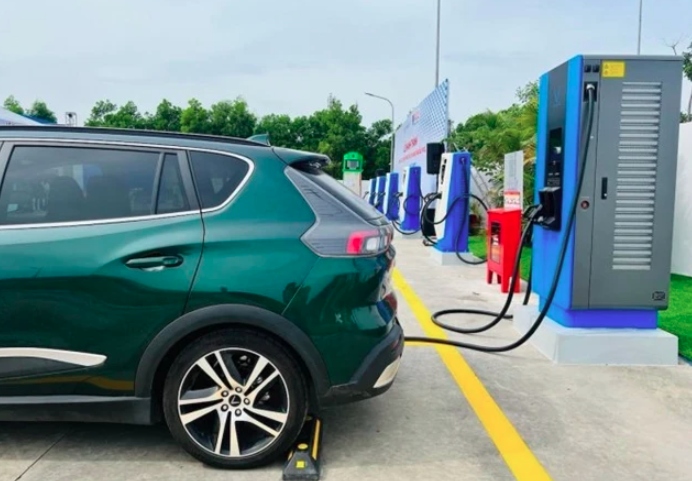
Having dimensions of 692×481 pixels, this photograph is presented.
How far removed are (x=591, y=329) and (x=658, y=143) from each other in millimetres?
1559

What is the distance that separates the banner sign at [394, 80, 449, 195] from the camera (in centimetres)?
1611

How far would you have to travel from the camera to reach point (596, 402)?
3.84 m

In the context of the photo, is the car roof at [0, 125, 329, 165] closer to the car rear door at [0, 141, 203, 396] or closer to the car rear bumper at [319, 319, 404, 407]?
the car rear door at [0, 141, 203, 396]

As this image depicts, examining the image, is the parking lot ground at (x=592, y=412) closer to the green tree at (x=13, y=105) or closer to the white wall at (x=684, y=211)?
the white wall at (x=684, y=211)

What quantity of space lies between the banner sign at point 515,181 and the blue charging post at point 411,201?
6.79m

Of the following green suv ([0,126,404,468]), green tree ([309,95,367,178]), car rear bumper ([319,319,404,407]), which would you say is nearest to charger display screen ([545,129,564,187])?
green suv ([0,126,404,468])

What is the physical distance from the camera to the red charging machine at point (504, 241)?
7359 mm

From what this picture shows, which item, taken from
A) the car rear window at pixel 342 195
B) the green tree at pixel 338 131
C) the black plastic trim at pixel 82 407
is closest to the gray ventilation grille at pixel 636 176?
the car rear window at pixel 342 195

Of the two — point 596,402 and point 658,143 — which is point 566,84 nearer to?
point 658,143

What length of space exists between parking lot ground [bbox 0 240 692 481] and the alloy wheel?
6.2 inches

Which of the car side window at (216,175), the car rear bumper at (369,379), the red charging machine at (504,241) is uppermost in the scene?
the car side window at (216,175)

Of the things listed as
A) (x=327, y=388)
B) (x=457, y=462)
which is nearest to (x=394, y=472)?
(x=457, y=462)

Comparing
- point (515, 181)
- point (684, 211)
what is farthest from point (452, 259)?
point (684, 211)

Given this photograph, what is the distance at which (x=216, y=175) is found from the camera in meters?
2.95
